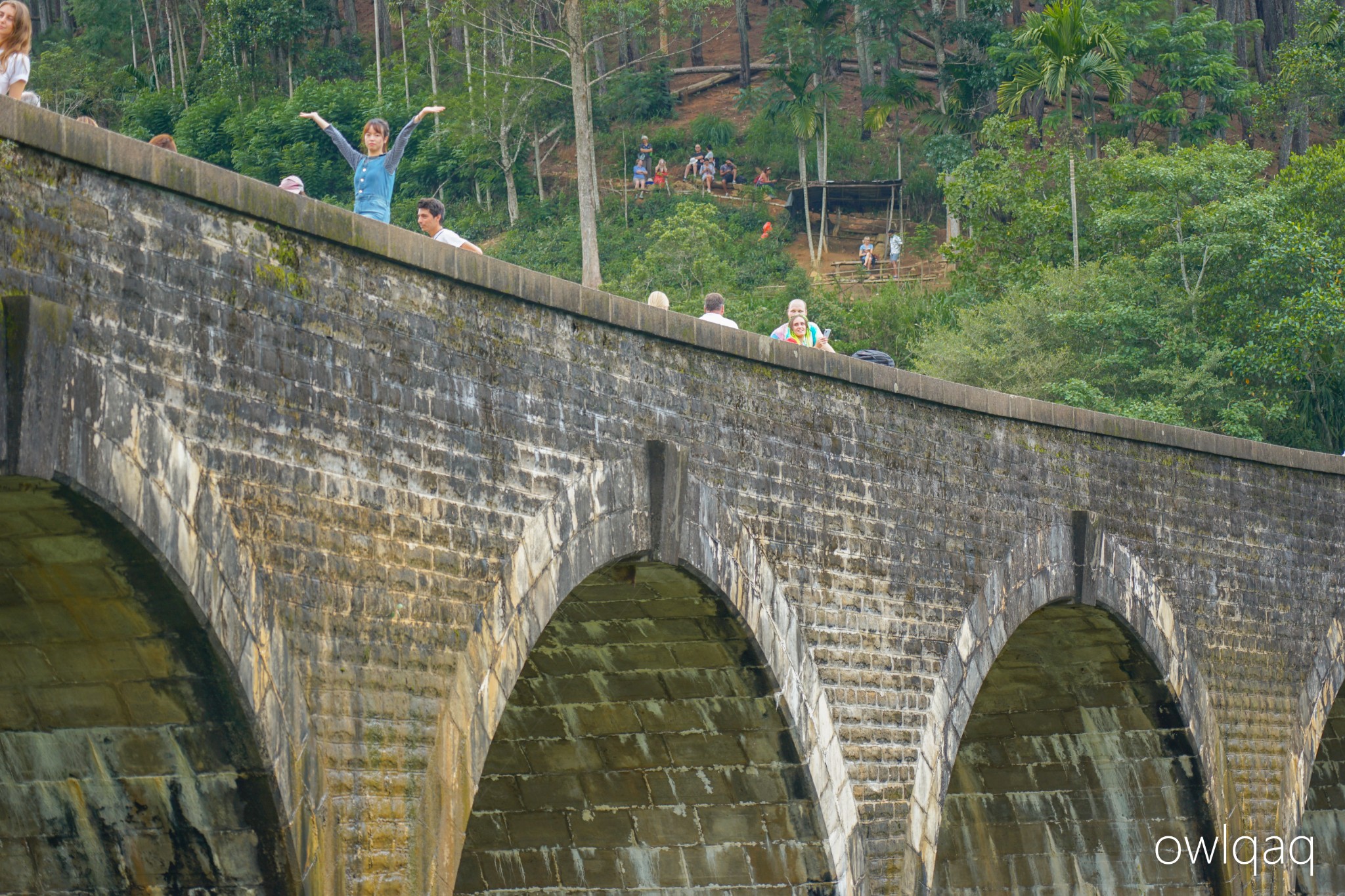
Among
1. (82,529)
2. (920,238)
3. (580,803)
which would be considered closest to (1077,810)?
(580,803)

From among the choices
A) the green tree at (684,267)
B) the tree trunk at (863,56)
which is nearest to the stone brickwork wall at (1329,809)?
the green tree at (684,267)

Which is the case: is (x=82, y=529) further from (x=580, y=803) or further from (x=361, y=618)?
(x=580, y=803)

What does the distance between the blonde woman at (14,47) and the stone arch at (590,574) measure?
3.00 metres

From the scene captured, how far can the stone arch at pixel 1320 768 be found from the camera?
49.5ft

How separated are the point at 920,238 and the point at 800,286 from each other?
4.35 meters

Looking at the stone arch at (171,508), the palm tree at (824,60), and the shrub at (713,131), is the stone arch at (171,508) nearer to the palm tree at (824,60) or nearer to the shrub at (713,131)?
the palm tree at (824,60)

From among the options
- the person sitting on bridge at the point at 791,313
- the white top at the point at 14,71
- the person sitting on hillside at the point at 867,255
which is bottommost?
the white top at the point at 14,71

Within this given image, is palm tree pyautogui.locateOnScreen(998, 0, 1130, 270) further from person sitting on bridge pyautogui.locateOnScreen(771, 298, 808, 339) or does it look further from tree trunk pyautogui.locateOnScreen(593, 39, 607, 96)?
person sitting on bridge pyautogui.locateOnScreen(771, 298, 808, 339)

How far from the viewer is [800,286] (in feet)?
Answer: 110

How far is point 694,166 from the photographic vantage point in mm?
40156

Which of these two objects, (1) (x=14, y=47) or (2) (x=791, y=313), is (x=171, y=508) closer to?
(1) (x=14, y=47)

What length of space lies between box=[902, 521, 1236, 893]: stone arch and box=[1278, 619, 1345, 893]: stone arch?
1.21 meters

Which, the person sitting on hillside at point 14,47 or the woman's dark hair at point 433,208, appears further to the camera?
the woman's dark hair at point 433,208

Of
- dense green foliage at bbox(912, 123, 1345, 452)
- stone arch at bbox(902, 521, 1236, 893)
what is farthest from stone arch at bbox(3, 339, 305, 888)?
dense green foliage at bbox(912, 123, 1345, 452)
